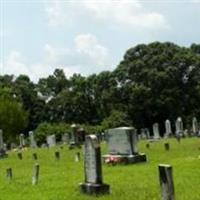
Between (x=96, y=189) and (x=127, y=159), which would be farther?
(x=127, y=159)

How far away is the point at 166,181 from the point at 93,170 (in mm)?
4598

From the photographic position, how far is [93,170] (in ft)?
52.6

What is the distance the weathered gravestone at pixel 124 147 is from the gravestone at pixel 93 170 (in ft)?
33.1

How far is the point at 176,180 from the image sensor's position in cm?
1680

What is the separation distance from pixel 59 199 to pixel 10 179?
7.28 meters

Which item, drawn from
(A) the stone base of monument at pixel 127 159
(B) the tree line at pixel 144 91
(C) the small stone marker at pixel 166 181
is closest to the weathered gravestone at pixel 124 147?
(A) the stone base of monument at pixel 127 159

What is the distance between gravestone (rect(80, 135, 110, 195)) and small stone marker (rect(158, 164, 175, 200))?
3.91m

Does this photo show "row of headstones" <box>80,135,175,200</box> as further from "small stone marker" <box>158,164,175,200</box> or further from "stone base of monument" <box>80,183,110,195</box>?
"small stone marker" <box>158,164,175,200</box>

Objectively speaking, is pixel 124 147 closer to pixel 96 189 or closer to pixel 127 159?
pixel 127 159

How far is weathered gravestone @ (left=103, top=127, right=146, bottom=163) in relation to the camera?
1047 inches

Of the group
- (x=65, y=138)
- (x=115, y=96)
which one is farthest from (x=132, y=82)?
(x=65, y=138)

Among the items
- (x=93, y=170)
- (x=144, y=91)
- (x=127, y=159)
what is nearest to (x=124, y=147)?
(x=127, y=159)

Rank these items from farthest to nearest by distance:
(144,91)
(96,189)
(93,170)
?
(144,91) < (93,170) < (96,189)

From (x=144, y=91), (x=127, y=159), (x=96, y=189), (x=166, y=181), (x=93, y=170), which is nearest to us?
(x=166, y=181)
